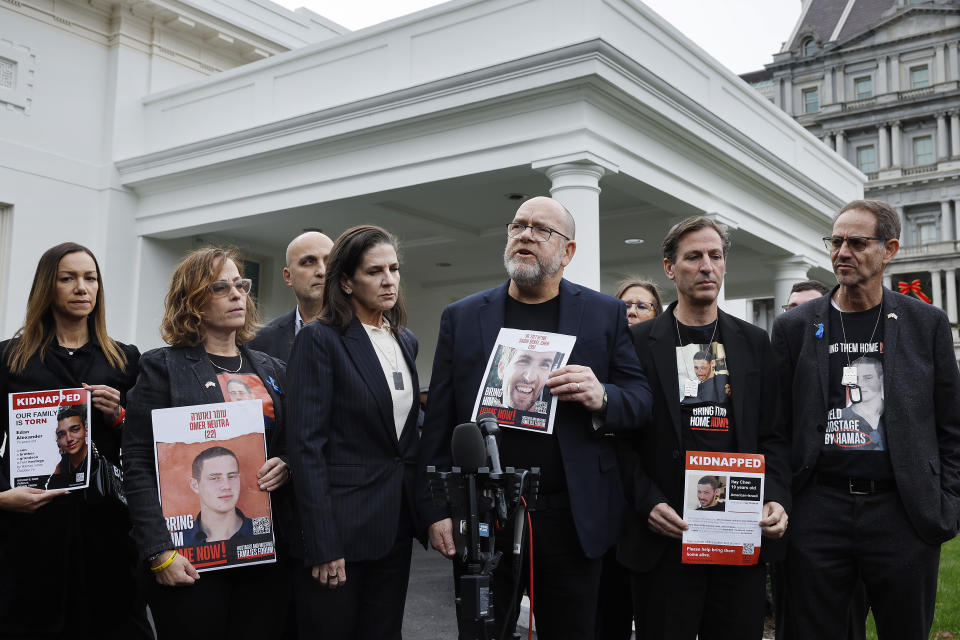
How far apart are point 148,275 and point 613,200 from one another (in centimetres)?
750

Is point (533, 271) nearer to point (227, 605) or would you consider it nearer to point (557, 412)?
point (557, 412)

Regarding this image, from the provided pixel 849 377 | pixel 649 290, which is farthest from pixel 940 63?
pixel 849 377

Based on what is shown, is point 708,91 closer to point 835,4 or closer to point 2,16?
point 2,16

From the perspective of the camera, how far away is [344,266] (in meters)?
3.42

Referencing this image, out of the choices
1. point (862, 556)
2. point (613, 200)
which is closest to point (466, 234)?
point (613, 200)

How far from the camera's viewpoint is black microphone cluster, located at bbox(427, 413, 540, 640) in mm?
2408

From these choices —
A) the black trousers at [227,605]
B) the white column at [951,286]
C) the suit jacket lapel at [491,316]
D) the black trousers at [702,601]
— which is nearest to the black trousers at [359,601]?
the black trousers at [227,605]

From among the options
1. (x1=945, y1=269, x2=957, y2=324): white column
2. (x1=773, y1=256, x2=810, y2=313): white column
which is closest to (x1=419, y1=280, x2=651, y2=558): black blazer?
(x1=773, y1=256, x2=810, y2=313): white column

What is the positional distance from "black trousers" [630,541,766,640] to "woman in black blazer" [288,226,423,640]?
1035 mm

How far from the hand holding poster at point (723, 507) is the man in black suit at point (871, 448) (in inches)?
11.6

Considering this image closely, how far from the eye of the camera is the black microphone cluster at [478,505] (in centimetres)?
241

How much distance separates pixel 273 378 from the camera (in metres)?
3.64

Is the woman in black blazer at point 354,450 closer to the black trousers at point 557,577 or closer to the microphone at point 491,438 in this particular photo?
the black trousers at point 557,577

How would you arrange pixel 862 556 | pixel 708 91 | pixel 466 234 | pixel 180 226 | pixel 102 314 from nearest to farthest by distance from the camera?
1. pixel 862 556
2. pixel 102 314
3. pixel 708 91
4. pixel 180 226
5. pixel 466 234
